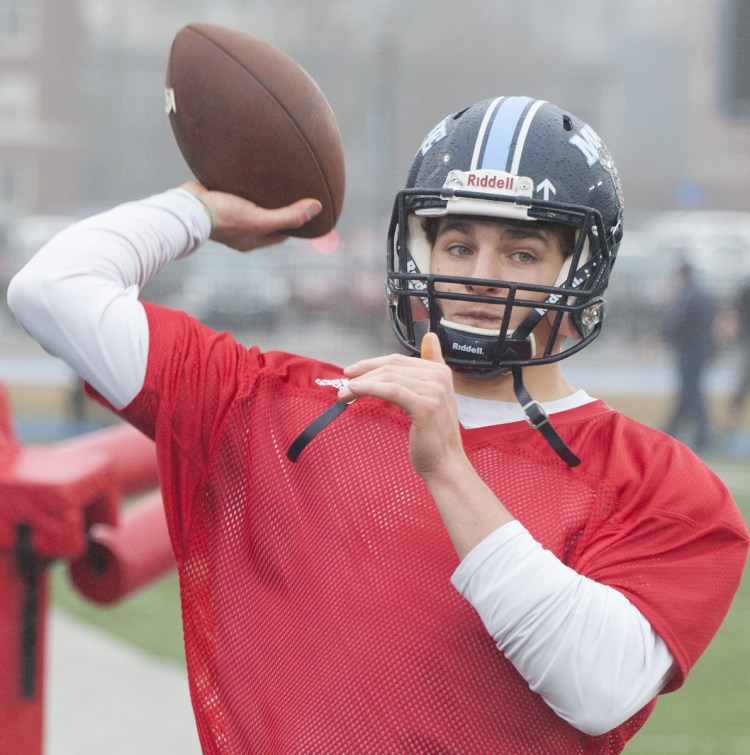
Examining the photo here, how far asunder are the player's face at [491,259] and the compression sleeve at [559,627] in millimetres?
373

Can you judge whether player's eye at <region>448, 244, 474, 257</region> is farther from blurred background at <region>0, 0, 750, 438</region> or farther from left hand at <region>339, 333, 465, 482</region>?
blurred background at <region>0, 0, 750, 438</region>

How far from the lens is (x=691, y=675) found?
18.0 feet

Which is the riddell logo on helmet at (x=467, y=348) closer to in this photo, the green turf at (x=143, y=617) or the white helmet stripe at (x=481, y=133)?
the white helmet stripe at (x=481, y=133)

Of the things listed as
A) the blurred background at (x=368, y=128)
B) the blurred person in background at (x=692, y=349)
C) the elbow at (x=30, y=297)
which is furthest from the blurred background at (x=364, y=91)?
the elbow at (x=30, y=297)

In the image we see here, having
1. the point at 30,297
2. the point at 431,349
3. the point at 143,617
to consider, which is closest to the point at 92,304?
the point at 30,297

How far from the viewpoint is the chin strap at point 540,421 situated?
1.94 metres

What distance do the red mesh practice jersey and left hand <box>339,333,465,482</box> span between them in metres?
0.21

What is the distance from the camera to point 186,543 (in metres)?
2.09

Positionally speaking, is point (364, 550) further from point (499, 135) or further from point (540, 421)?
point (499, 135)

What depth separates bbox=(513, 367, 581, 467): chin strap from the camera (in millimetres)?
1940

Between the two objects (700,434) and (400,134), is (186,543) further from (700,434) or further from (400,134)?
(400,134)

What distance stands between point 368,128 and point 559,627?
83.7 ft

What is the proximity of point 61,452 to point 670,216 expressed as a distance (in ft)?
90.3

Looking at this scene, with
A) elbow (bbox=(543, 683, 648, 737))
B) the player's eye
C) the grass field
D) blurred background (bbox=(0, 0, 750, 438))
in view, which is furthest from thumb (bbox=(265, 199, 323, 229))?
blurred background (bbox=(0, 0, 750, 438))
